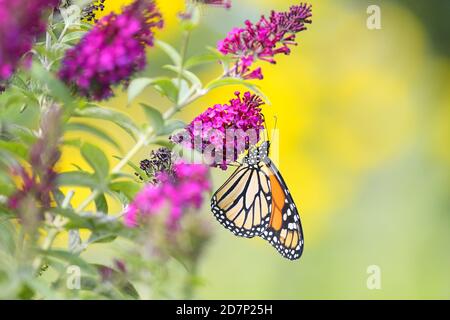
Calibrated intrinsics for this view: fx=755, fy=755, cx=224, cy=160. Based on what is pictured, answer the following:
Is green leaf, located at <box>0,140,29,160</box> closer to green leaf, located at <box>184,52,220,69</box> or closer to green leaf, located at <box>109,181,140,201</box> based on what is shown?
green leaf, located at <box>109,181,140,201</box>

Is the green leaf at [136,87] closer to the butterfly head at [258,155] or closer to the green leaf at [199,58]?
the green leaf at [199,58]

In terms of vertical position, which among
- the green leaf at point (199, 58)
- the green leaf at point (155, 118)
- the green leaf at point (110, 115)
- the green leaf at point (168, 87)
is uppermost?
Answer: the green leaf at point (199, 58)

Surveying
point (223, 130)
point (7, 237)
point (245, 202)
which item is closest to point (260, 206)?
point (245, 202)

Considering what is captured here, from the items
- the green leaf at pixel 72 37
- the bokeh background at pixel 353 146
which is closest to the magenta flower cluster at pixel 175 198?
the green leaf at pixel 72 37

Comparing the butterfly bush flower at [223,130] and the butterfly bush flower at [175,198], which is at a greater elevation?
the butterfly bush flower at [223,130]
